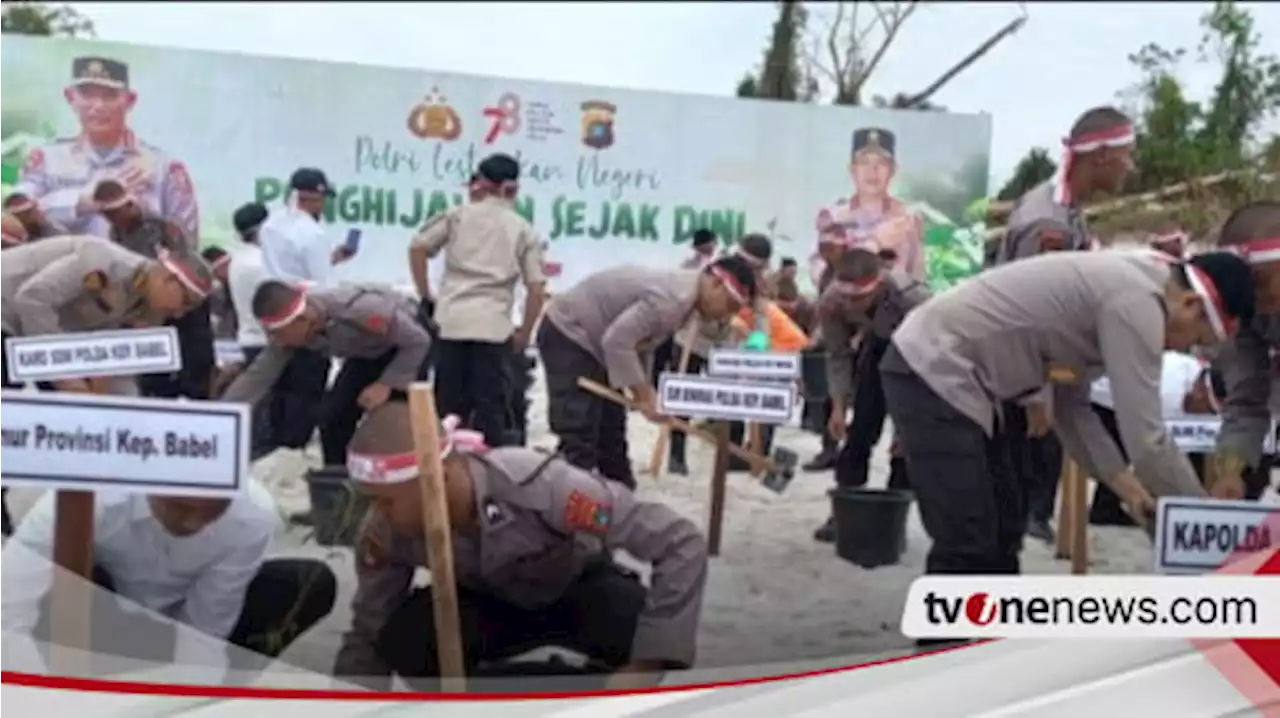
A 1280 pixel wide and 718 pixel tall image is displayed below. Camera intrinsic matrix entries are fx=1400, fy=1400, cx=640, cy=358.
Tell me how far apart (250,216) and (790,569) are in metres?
0.80

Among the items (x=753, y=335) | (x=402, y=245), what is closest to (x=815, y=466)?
(x=753, y=335)

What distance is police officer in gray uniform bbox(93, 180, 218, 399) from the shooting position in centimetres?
154

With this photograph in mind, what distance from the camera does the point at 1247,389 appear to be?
180cm

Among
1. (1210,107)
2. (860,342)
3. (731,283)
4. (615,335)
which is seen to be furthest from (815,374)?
(1210,107)

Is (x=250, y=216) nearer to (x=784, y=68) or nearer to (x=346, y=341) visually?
(x=346, y=341)

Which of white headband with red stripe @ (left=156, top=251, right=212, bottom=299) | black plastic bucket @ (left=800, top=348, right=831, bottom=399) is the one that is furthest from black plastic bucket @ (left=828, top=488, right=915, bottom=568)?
white headband with red stripe @ (left=156, top=251, right=212, bottom=299)

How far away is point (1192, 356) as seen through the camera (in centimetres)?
A: 179

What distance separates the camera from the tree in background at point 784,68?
5.60 feet

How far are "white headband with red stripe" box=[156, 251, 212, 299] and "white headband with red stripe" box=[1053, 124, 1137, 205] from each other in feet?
3.42

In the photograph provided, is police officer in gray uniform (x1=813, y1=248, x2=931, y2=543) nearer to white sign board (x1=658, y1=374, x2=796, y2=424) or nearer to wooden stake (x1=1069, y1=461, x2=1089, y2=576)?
white sign board (x1=658, y1=374, x2=796, y2=424)

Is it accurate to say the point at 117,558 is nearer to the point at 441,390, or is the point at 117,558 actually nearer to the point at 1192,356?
the point at 441,390

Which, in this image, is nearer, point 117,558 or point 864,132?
point 117,558

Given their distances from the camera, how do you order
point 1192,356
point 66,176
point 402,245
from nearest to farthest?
1. point 66,176
2. point 402,245
3. point 1192,356

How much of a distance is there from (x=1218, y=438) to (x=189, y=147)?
1.31 m
